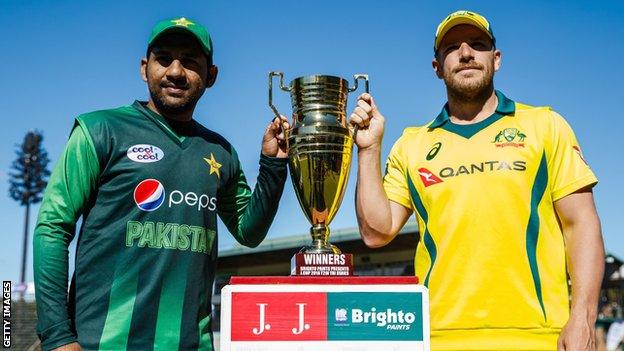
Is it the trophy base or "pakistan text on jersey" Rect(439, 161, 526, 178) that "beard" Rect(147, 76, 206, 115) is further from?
"pakistan text on jersey" Rect(439, 161, 526, 178)

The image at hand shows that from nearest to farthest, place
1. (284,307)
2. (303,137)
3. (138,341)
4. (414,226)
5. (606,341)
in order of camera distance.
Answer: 1. (284,307)
2. (138,341)
3. (303,137)
4. (606,341)
5. (414,226)

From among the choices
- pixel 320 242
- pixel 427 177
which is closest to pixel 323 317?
pixel 320 242

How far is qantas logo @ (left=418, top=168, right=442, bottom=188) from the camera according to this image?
264cm

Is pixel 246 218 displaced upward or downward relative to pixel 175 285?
upward

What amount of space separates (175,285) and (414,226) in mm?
19341

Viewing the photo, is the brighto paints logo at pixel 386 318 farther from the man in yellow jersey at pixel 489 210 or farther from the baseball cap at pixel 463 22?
the baseball cap at pixel 463 22

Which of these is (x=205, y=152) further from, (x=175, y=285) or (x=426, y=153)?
(x=426, y=153)

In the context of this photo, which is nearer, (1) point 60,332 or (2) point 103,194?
(1) point 60,332

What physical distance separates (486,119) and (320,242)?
88cm

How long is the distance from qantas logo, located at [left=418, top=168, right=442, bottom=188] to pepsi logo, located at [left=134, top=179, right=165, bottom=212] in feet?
3.42

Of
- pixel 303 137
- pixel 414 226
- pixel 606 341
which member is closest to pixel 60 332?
pixel 303 137

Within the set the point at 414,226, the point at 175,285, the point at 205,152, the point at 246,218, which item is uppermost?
the point at 414,226

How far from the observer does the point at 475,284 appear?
2.46 metres

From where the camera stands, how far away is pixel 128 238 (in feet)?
8.02
